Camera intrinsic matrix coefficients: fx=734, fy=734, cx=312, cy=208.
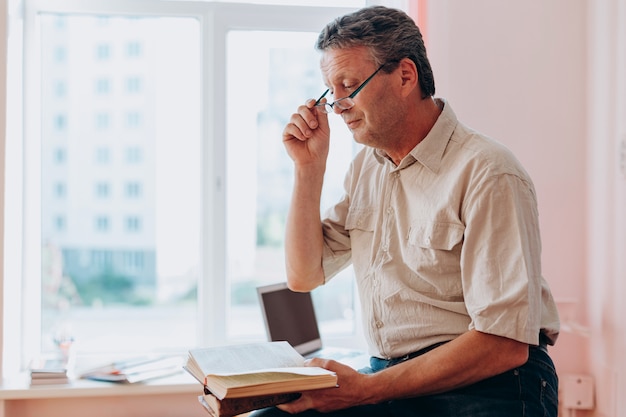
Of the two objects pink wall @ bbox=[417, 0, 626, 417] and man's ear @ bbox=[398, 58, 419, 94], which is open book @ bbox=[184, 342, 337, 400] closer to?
man's ear @ bbox=[398, 58, 419, 94]

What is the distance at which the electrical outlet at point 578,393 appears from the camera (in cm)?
247

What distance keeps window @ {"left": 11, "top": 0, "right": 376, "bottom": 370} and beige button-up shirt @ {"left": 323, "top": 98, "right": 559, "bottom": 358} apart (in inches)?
43.5

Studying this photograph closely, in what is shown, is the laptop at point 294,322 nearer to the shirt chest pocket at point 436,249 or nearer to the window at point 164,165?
the window at point 164,165

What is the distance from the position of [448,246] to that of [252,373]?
0.47 meters

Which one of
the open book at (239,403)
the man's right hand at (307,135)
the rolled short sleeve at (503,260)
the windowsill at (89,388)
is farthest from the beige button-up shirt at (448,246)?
the windowsill at (89,388)

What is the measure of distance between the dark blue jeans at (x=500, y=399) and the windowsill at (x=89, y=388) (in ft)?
3.54

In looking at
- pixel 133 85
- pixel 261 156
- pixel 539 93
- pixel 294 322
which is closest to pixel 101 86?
pixel 133 85

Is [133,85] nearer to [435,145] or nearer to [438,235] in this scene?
[435,145]

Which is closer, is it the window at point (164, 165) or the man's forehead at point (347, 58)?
the man's forehead at point (347, 58)

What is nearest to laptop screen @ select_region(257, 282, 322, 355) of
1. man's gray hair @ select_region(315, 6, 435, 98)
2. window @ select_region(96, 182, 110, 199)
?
window @ select_region(96, 182, 110, 199)

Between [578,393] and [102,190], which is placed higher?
[102,190]

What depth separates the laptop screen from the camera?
7.72ft

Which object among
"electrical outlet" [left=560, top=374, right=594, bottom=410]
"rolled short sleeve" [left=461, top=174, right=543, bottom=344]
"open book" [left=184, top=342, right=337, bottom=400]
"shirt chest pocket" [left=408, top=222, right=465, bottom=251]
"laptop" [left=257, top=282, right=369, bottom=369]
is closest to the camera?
"open book" [left=184, top=342, right=337, bottom=400]

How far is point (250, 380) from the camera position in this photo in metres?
1.29
